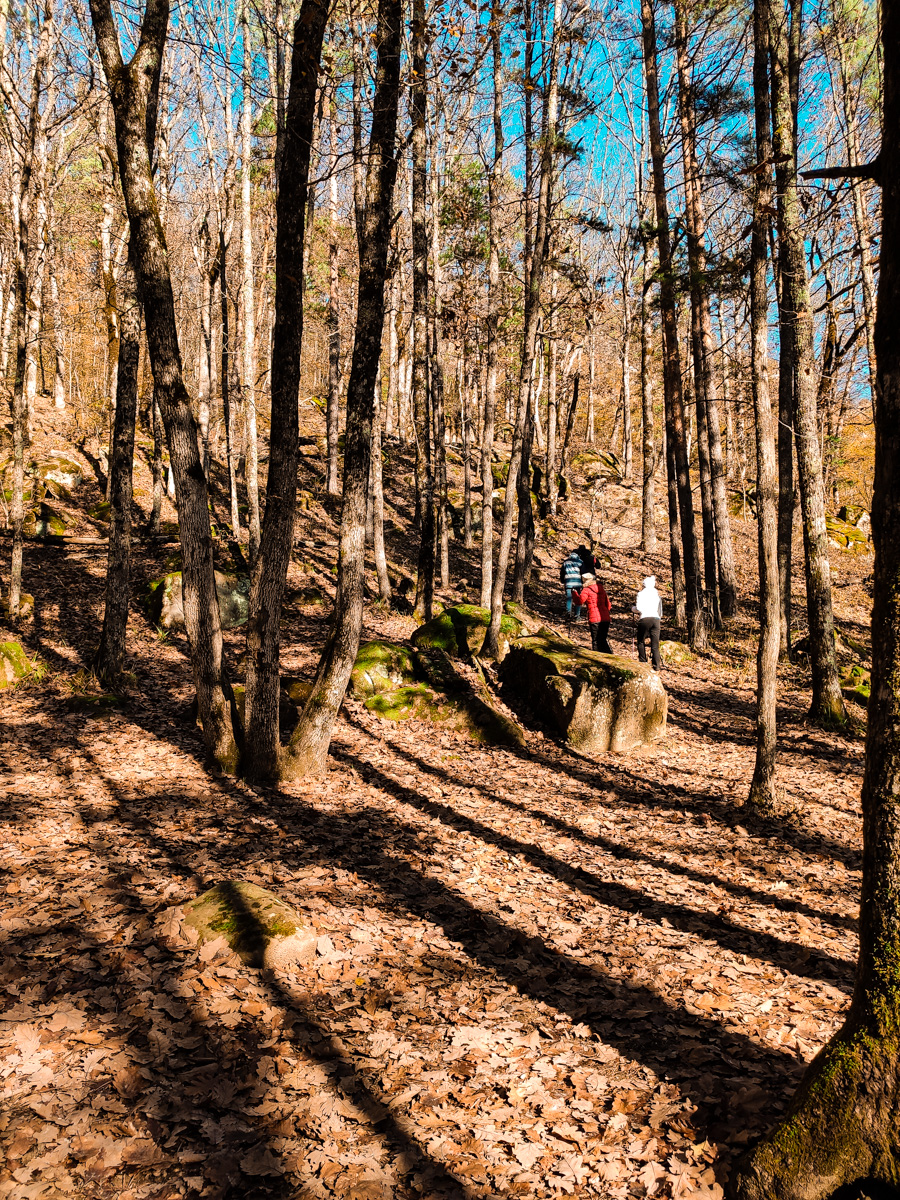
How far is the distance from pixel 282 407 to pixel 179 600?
7067mm

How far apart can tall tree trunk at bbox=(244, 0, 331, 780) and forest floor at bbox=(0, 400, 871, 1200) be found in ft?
Answer: 2.57

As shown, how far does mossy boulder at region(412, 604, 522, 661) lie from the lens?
12430 mm

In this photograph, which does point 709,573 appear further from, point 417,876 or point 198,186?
point 198,186

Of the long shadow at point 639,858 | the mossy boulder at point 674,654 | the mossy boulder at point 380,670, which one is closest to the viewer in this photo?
the long shadow at point 639,858

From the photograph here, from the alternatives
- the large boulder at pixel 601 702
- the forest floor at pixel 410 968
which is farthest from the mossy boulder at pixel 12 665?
the large boulder at pixel 601 702

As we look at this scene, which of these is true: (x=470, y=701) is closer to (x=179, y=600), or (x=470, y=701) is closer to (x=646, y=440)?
(x=179, y=600)

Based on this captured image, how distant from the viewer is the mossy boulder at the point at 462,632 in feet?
40.8

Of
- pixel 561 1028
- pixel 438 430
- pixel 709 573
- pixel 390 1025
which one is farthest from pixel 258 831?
pixel 709 573

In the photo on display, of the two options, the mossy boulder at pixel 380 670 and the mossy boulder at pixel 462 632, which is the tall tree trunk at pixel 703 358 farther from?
the mossy boulder at pixel 380 670

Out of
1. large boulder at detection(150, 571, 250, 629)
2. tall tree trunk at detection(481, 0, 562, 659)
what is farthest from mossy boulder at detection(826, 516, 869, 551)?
large boulder at detection(150, 571, 250, 629)

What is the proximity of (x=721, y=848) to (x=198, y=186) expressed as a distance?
71.2 feet

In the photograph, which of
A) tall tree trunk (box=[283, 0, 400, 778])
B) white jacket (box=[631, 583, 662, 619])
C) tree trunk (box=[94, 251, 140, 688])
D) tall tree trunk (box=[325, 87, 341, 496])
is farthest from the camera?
tall tree trunk (box=[325, 87, 341, 496])

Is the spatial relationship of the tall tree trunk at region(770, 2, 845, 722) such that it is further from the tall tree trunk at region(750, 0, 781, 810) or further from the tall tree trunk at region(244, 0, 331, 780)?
the tall tree trunk at region(244, 0, 331, 780)

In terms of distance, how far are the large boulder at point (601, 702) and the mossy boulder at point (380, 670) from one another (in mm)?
2119
